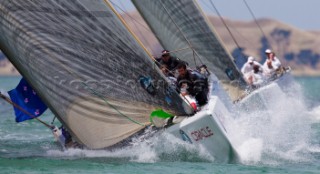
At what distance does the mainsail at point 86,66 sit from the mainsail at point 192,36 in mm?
6229

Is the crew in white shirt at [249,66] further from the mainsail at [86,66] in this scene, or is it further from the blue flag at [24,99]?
the mainsail at [86,66]

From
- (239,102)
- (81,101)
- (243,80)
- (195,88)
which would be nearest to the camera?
(81,101)

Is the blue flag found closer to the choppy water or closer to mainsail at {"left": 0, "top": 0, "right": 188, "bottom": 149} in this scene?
the choppy water

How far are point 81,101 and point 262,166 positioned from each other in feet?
8.61

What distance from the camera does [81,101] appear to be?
13516 millimetres

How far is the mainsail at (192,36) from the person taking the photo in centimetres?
2008

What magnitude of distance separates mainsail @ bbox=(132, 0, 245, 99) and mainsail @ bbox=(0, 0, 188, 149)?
623 cm

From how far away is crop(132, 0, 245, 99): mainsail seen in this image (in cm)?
2008

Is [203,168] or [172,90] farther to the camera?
[172,90]

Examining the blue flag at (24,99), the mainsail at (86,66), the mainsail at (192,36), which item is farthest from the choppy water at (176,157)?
the mainsail at (192,36)

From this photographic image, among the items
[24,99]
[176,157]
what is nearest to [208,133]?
[176,157]

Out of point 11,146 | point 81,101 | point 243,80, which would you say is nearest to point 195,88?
point 81,101

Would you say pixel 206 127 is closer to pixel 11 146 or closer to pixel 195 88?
pixel 195 88

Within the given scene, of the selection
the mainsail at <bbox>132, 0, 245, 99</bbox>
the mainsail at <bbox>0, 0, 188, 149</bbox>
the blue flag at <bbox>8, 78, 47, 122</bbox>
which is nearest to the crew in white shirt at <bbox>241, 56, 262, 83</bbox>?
the mainsail at <bbox>132, 0, 245, 99</bbox>
